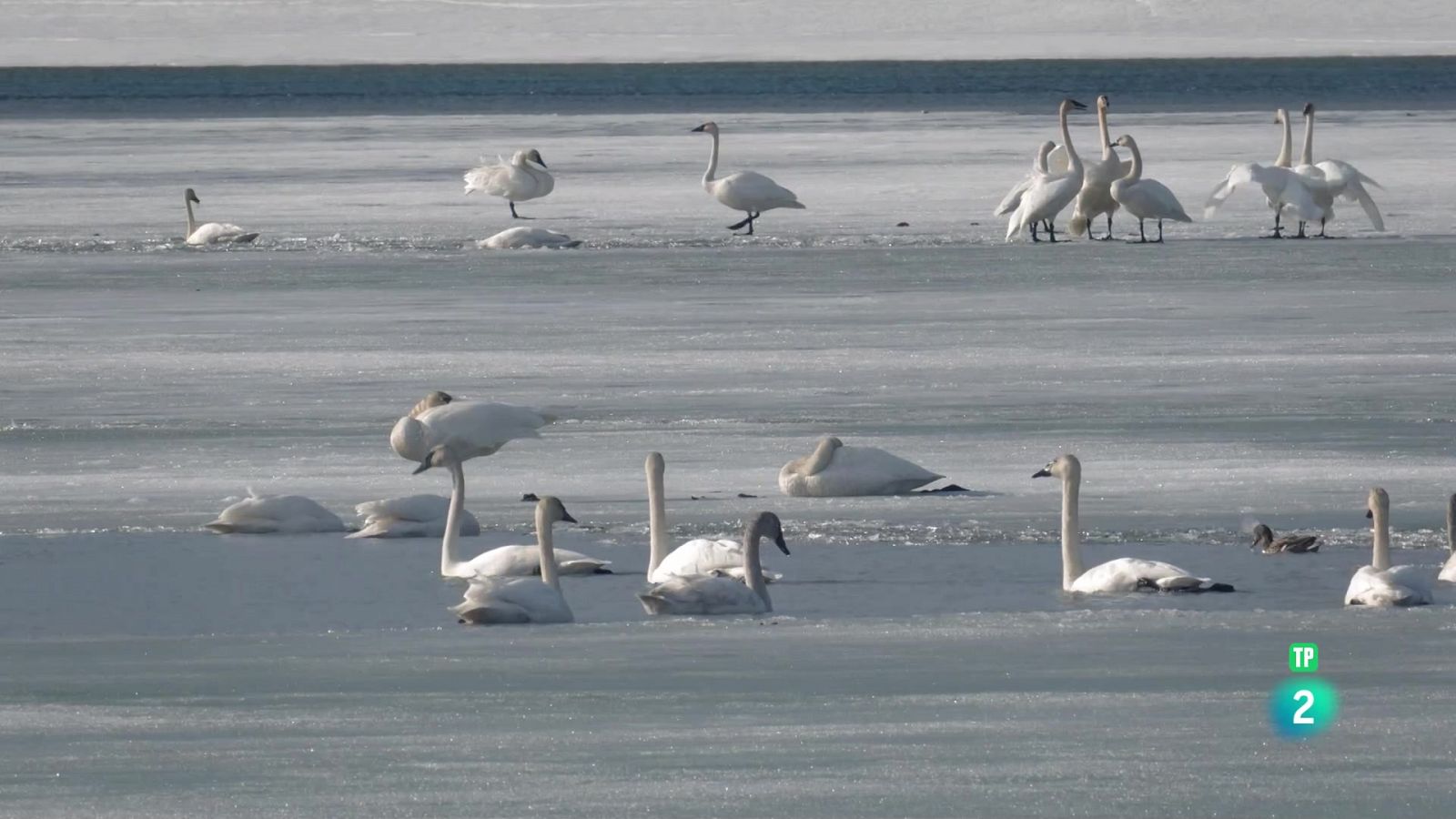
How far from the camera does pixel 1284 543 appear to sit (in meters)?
5.79

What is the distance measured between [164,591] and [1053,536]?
2.11 m

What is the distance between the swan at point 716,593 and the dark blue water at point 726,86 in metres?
28.2

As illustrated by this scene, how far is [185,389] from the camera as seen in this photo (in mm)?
8984

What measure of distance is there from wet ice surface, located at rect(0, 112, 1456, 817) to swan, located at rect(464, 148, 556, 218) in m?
Answer: 1.39

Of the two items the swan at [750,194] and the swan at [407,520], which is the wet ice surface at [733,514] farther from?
the swan at [750,194]

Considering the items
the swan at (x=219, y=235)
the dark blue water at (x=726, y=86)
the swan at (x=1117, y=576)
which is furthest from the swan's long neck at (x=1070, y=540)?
the dark blue water at (x=726, y=86)

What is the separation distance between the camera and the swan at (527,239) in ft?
46.1

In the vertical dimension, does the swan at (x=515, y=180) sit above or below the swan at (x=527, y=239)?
above

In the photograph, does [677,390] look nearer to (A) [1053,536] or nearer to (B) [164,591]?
(A) [1053,536]

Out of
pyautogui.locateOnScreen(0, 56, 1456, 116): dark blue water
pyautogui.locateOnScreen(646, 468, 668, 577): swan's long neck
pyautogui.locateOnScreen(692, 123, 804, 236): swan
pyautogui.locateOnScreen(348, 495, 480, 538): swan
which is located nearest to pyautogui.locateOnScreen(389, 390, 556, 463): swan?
pyautogui.locateOnScreen(348, 495, 480, 538): swan

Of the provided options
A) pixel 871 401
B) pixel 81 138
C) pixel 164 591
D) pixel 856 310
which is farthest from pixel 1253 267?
pixel 81 138

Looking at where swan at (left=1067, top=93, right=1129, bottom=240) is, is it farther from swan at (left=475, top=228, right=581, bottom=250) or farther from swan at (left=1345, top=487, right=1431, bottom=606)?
swan at (left=1345, top=487, right=1431, bottom=606)

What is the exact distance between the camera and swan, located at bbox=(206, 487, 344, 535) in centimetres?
620

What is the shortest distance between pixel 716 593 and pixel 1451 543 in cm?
174
